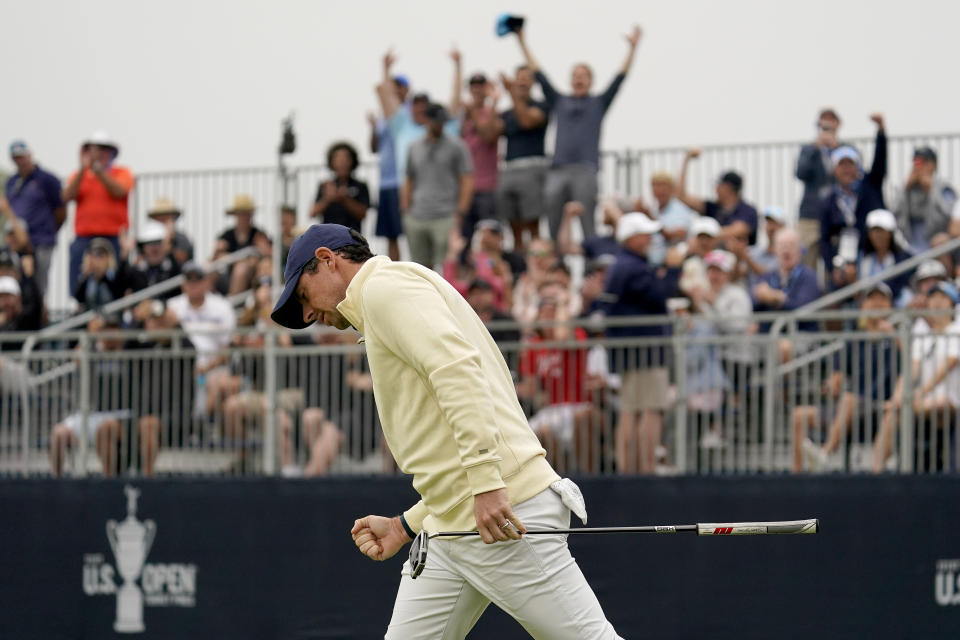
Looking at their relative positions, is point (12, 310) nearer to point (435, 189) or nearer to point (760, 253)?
point (435, 189)

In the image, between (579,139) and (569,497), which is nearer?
(569,497)

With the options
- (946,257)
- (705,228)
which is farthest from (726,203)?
(946,257)

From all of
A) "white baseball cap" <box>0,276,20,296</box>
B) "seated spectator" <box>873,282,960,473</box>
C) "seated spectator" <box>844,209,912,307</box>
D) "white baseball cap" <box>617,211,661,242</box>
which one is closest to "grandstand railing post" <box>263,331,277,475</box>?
"white baseball cap" <box>617,211,661,242</box>

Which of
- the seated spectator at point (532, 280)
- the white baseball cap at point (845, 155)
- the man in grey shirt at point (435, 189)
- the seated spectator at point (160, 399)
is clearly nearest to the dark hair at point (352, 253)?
the seated spectator at point (160, 399)

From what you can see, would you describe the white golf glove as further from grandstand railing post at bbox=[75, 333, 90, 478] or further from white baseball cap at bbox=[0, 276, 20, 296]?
white baseball cap at bbox=[0, 276, 20, 296]

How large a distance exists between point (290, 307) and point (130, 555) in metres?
6.30

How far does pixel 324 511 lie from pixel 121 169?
5376mm

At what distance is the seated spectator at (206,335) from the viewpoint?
1117cm

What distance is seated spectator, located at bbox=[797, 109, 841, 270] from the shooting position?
13.8 m

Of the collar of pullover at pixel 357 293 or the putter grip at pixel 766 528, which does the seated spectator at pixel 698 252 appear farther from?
the collar of pullover at pixel 357 293

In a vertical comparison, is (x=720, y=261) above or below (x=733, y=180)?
below

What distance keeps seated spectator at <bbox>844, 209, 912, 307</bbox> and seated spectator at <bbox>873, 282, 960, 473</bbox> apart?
2.43m

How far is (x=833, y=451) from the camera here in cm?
1048

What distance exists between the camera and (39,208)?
1498 cm
